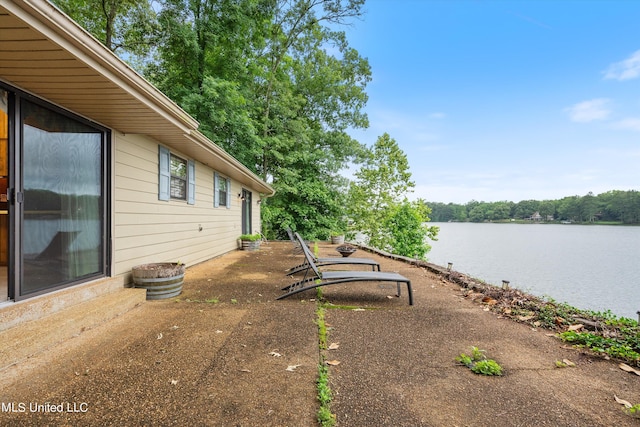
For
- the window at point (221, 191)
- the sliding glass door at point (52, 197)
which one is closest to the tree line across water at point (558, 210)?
the window at point (221, 191)

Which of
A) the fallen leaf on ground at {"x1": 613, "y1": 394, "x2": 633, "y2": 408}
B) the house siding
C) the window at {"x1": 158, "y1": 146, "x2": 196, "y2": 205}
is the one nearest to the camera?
the fallen leaf on ground at {"x1": 613, "y1": 394, "x2": 633, "y2": 408}

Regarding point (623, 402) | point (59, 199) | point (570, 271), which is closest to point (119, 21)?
point (59, 199)

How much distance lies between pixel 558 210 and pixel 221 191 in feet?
144

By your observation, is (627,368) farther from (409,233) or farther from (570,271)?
(570,271)

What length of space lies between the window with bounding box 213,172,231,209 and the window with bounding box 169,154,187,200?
5.96 feet

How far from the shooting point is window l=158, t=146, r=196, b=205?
5.18m

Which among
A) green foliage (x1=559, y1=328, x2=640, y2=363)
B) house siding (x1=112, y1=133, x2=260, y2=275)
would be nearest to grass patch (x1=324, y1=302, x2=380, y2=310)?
green foliage (x1=559, y1=328, x2=640, y2=363)

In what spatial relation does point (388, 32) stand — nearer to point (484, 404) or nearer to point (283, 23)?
point (283, 23)

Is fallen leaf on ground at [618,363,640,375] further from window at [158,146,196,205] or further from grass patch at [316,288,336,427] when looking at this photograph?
window at [158,146,196,205]

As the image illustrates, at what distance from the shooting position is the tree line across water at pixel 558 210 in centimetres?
3010

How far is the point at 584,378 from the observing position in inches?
83.6

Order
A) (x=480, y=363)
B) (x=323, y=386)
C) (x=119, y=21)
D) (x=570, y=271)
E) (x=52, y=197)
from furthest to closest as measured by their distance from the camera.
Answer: (x=119, y=21) < (x=570, y=271) < (x=52, y=197) < (x=480, y=363) < (x=323, y=386)

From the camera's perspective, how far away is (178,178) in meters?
6.12

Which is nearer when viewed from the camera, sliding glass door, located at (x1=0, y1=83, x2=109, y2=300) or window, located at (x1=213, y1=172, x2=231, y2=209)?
sliding glass door, located at (x1=0, y1=83, x2=109, y2=300)
